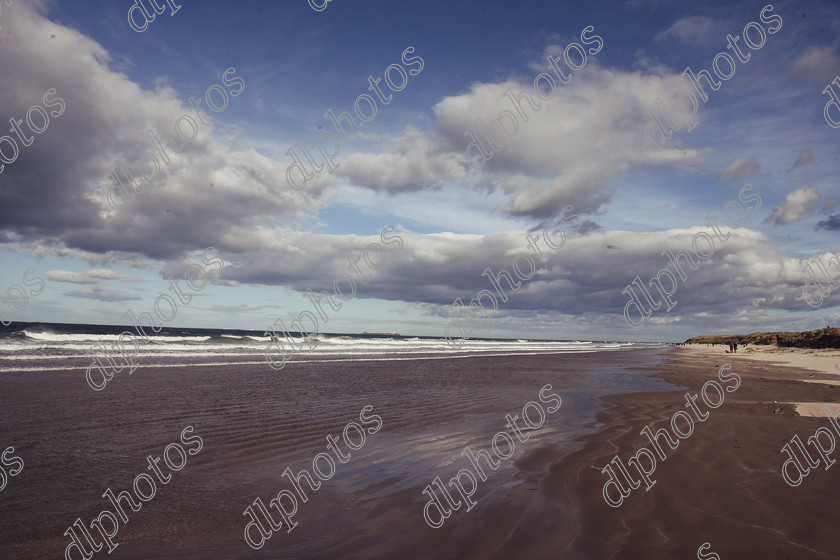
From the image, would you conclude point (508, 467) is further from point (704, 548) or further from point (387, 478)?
point (704, 548)

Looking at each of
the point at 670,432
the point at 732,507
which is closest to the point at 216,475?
the point at 732,507

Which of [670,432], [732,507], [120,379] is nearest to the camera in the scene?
[732,507]

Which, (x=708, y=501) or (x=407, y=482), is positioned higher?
(x=407, y=482)

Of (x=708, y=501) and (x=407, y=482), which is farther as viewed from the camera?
(x=407, y=482)

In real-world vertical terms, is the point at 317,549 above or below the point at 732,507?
above

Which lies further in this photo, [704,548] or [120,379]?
[120,379]

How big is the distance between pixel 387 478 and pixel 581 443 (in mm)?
4523

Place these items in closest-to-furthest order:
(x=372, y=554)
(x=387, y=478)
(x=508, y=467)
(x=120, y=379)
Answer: (x=372, y=554), (x=387, y=478), (x=508, y=467), (x=120, y=379)

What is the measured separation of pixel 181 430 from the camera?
9914 mm

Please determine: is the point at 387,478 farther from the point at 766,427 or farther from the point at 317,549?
the point at 766,427

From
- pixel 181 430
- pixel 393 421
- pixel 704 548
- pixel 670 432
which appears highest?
pixel 181 430

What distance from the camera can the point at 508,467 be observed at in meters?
7.66

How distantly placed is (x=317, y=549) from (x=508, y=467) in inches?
157

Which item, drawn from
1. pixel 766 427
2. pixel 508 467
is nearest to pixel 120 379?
pixel 508 467
